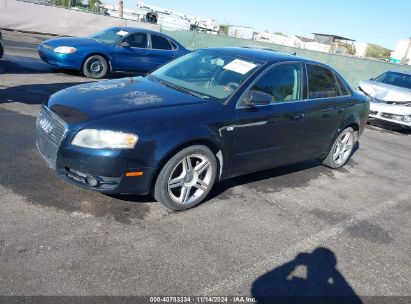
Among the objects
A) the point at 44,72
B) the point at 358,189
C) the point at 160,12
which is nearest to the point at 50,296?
the point at 358,189

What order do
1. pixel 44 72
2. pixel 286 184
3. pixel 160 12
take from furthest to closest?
pixel 160 12
pixel 44 72
pixel 286 184

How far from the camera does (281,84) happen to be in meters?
4.91

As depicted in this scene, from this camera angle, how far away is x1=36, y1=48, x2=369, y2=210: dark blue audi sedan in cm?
359

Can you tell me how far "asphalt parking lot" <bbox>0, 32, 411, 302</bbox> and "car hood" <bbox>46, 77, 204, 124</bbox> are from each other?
0.87 metres

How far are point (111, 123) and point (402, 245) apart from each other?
3248 millimetres

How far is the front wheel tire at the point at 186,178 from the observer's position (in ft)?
12.7

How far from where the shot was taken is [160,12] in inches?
1371

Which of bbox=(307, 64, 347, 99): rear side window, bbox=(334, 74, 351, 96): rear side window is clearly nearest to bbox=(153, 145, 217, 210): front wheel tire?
bbox=(307, 64, 347, 99): rear side window

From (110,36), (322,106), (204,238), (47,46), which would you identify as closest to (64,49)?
(47,46)

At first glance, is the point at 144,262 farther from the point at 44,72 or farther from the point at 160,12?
the point at 160,12

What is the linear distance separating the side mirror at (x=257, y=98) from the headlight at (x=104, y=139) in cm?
144

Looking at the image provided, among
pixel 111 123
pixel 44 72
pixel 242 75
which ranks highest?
pixel 242 75

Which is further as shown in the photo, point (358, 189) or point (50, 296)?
point (358, 189)

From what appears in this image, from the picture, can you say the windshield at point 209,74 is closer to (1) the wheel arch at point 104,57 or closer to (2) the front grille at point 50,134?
(2) the front grille at point 50,134
